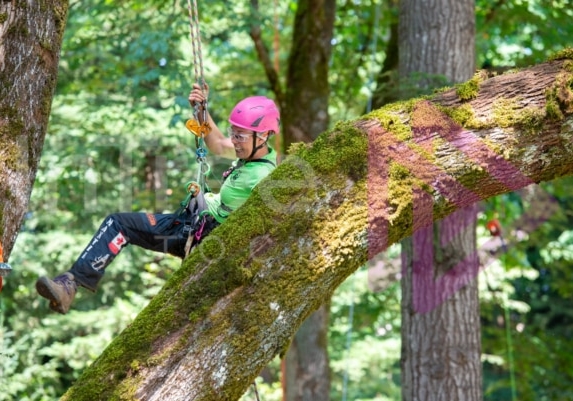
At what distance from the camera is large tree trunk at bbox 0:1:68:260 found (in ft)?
11.7

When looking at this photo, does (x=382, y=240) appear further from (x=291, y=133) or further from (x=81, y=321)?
(x=81, y=321)

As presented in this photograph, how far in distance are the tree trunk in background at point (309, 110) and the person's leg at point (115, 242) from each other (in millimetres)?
5192

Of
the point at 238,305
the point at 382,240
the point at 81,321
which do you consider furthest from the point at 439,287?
the point at 81,321

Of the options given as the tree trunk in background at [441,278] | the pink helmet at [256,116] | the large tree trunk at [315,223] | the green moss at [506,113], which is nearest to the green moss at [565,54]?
the large tree trunk at [315,223]

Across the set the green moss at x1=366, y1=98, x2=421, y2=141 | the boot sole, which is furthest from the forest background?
the green moss at x1=366, y1=98, x2=421, y2=141

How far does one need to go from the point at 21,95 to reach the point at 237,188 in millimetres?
1186

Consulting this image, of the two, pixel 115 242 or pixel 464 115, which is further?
pixel 115 242

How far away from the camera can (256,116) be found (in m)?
4.23

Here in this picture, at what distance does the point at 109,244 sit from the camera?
411cm

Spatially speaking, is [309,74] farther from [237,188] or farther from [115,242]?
[115,242]

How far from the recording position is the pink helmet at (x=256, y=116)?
166 inches

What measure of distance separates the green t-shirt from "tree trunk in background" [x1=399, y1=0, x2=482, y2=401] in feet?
8.33

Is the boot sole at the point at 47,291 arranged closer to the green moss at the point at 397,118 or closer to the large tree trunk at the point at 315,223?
the large tree trunk at the point at 315,223

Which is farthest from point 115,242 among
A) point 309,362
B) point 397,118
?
point 309,362
